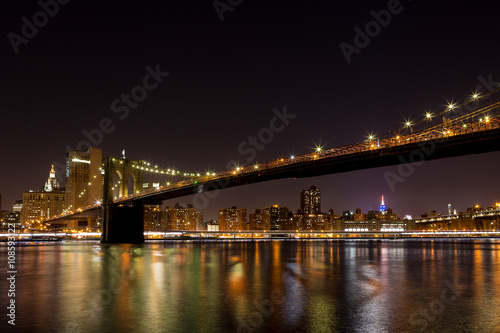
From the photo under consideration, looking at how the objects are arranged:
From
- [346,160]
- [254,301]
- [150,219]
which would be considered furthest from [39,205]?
[254,301]

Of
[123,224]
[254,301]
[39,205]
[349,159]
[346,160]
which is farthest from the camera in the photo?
[39,205]

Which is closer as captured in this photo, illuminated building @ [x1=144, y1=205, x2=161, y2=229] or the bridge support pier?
the bridge support pier

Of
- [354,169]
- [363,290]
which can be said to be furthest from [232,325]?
[354,169]

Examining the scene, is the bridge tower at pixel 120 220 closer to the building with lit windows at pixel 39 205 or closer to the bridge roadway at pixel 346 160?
the bridge roadway at pixel 346 160

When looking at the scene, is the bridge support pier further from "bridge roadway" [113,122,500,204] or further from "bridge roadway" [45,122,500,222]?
"bridge roadway" [113,122,500,204]

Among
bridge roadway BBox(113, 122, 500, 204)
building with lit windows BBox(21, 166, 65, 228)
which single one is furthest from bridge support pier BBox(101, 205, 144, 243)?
building with lit windows BBox(21, 166, 65, 228)

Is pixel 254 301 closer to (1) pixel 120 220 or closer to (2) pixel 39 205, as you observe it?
(1) pixel 120 220

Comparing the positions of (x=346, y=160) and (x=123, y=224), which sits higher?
(x=346, y=160)

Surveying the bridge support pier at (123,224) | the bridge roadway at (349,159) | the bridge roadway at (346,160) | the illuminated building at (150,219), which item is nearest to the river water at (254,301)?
the bridge roadway at (349,159)

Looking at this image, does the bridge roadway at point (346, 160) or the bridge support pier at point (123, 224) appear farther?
the bridge support pier at point (123, 224)
